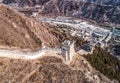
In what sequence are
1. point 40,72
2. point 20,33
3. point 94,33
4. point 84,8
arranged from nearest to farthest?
point 40,72, point 20,33, point 94,33, point 84,8

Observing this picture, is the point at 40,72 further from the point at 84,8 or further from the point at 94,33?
the point at 84,8

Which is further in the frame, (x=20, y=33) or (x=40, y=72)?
(x=20, y=33)

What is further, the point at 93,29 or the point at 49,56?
the point at 93,29

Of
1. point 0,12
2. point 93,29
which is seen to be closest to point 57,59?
point 0,12

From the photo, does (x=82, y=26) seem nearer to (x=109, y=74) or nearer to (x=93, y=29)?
(x=93, y=29)

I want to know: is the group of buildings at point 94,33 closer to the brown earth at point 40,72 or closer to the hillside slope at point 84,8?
the hillside slope at point 84,8

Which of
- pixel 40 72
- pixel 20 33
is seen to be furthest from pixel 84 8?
pixel 40 72

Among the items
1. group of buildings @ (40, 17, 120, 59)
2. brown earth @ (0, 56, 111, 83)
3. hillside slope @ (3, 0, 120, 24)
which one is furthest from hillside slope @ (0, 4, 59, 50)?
hillside slope @ (3, 0, 120, 24)

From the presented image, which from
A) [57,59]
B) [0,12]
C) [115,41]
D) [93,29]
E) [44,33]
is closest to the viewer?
[57,59]
